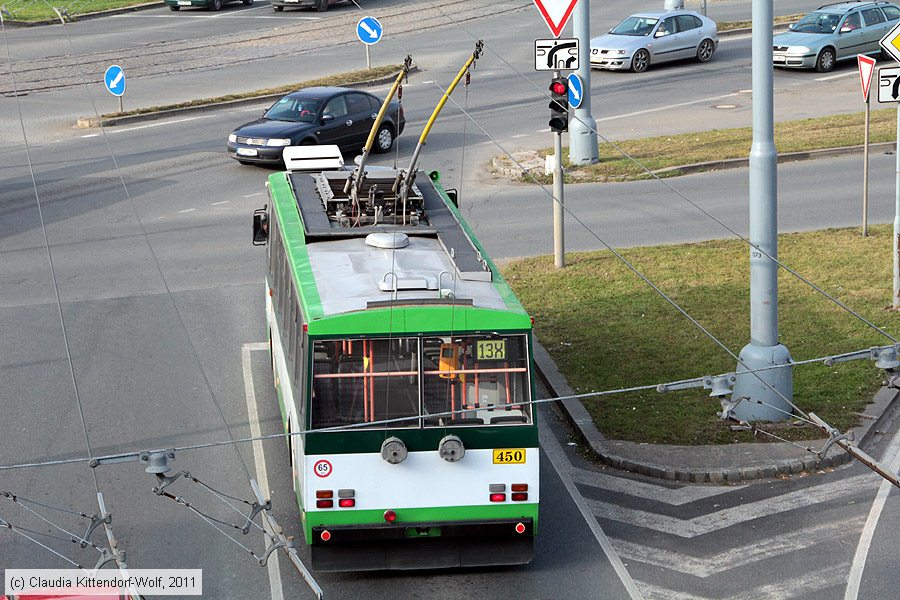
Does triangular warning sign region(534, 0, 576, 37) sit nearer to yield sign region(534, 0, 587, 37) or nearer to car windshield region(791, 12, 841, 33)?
yield sign region(534, 0, 587, 37)

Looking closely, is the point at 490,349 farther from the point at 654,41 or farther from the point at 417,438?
the point at 654,41

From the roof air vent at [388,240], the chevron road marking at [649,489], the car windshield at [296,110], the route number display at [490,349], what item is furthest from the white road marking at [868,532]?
the car windshield at [296,110]

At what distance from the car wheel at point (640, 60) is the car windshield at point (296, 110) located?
11.7 metres

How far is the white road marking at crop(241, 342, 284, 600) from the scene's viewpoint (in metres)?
11.0

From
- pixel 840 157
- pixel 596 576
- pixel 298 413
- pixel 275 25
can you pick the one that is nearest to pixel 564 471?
pixel 596 576

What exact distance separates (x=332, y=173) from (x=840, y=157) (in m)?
15.0

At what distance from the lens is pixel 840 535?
1173 cm

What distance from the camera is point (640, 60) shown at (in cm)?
3659

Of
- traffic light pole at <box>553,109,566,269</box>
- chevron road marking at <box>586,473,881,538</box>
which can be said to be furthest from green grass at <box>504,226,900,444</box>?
chevron road marking at <box>586,473,881,538</box>

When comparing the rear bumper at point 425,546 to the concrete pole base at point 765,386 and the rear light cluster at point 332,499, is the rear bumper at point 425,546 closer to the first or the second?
the rear light cluster at point 332,499

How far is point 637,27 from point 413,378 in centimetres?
2862

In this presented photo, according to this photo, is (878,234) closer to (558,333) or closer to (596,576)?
(558,333)

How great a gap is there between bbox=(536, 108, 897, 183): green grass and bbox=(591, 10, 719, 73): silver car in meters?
7.51

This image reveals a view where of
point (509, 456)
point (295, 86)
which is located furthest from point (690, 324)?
point (295, 86)
